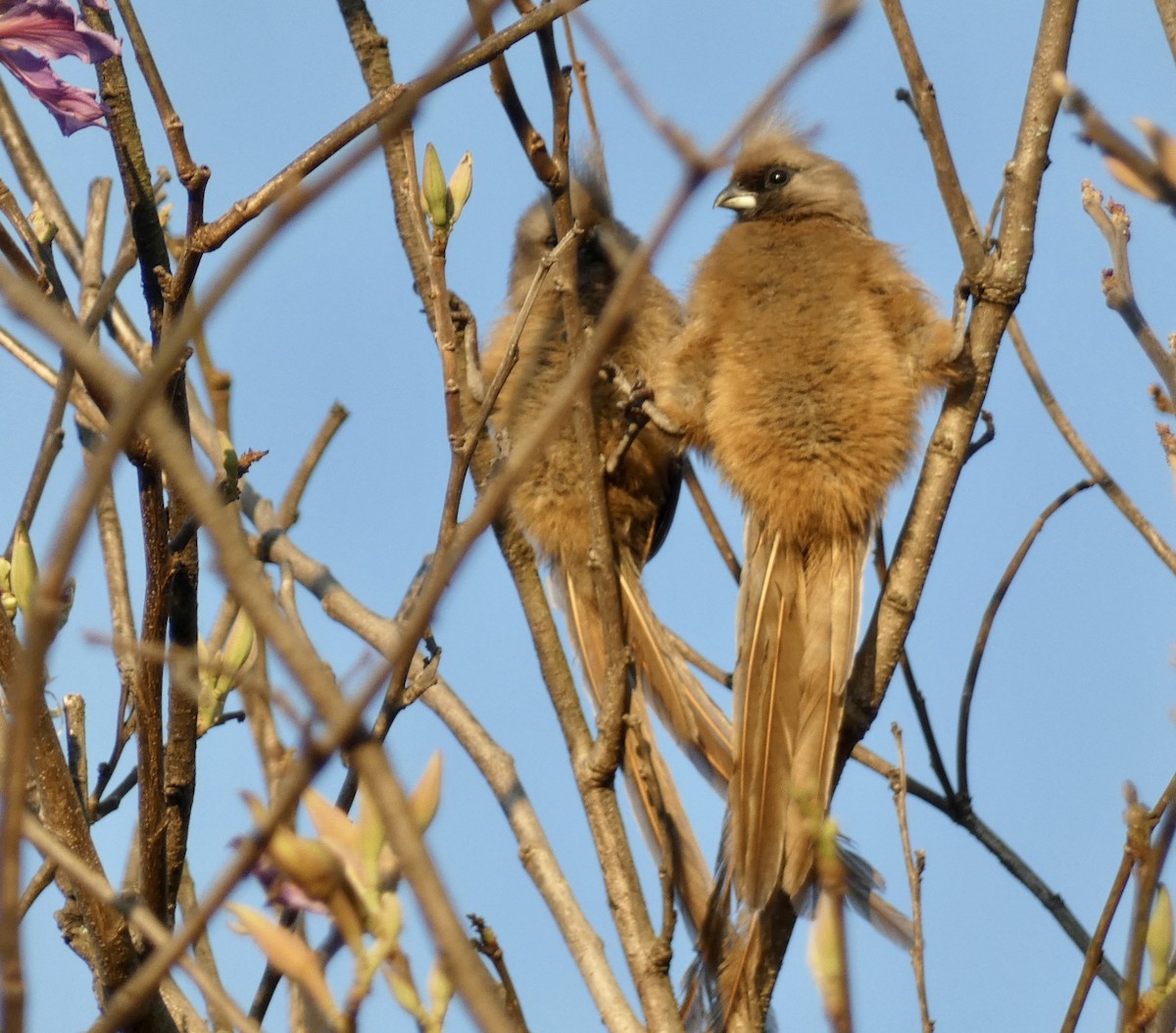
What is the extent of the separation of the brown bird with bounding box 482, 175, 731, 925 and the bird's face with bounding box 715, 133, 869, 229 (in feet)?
1.12

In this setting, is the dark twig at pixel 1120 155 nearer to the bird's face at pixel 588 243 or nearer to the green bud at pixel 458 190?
the green bud at pixel 458 190

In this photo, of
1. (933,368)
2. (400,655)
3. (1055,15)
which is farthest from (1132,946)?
(933,368)

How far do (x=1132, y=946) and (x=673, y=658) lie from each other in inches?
101

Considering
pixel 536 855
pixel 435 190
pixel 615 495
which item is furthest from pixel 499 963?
pixel 615 495

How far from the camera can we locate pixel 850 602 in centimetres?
330

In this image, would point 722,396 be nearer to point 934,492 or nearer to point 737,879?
point 934,492

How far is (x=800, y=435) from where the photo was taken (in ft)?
11.1

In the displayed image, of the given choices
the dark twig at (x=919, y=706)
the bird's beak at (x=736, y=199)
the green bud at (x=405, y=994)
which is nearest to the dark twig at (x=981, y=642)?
the dark twig at (x=919, y=706)

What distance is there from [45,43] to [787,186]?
2.56 m

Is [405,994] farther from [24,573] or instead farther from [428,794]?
[24,573]

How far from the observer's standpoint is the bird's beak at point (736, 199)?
162 inches

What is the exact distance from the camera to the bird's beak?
4109 millimetres

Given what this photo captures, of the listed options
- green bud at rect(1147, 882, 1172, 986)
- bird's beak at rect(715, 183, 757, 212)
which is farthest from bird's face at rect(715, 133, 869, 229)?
green bud at rect(1147, 882, 1172, 986)

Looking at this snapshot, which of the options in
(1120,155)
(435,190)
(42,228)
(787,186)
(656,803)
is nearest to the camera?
(1120,155)
